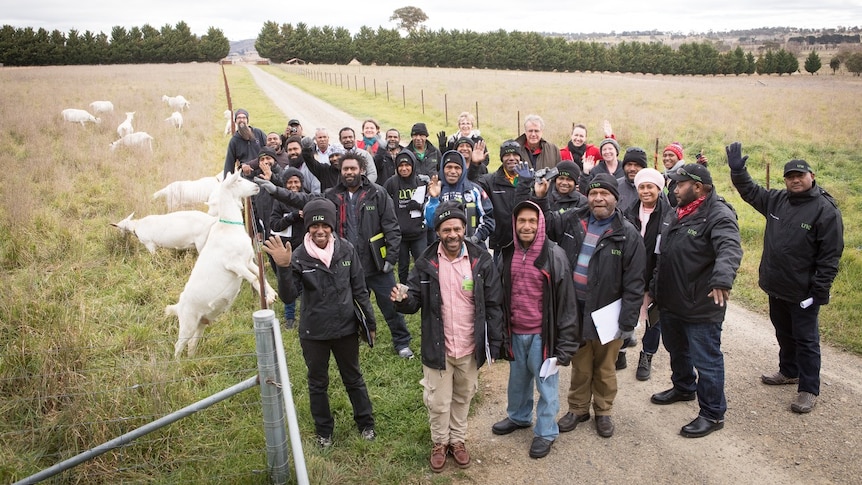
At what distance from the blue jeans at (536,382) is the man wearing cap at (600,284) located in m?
0.40

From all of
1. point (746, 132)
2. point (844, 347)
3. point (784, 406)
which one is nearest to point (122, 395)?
point (784, 406)

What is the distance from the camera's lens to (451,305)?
4312mm

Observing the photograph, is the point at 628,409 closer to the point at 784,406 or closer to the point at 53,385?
the point at 784,406

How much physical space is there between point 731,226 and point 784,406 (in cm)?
198

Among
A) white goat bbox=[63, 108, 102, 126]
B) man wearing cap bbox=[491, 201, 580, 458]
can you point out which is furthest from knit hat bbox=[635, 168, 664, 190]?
white goat bbox=[63, 108, 102, 126]

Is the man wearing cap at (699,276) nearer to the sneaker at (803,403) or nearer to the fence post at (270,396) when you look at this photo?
the sneaker at (803,403)

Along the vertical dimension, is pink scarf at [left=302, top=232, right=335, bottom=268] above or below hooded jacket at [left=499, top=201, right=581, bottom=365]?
above

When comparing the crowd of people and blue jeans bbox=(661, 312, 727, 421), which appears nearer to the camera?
the crowd of people

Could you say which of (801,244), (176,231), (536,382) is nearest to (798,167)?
(801,244)

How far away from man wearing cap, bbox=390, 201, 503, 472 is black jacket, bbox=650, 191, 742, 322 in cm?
160

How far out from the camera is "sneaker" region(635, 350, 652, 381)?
5.76m

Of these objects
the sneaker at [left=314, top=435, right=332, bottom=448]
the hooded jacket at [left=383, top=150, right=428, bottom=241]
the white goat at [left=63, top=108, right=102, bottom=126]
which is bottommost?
the sneaker at [left=314, top=435, right=332, bottom=448]

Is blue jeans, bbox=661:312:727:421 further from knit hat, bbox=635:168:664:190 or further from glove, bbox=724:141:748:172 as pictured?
glove, bbox=724:141:748:172

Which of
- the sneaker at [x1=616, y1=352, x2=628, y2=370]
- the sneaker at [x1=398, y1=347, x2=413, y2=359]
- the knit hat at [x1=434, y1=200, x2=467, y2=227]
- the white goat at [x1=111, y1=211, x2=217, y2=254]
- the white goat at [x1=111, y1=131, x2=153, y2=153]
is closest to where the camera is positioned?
the knit hat at [x1=434, y1=200, x2=467, y2=227]
